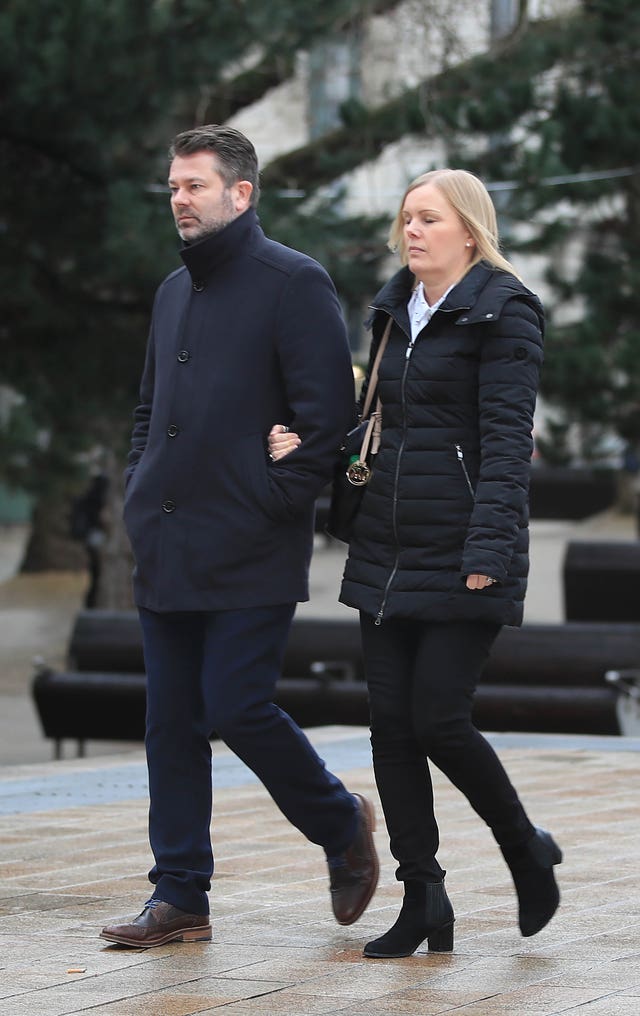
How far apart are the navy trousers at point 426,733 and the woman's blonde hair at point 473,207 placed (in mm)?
803

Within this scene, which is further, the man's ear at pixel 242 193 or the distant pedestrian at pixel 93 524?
the distant pedestrian at pixel 93 524

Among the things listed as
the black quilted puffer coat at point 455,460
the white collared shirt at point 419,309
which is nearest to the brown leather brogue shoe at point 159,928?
the black quilted puffer coat at point 455,460

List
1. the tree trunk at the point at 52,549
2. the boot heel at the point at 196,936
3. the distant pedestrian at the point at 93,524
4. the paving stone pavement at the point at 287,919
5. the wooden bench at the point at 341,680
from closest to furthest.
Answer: the paving stone pavement at the point at 287,919, the boot heel at the point at 196,936, the wooden bench at the point at 341,680, the distant pedestrian at the point at 93,524, the tree trunk at the point at 52,549

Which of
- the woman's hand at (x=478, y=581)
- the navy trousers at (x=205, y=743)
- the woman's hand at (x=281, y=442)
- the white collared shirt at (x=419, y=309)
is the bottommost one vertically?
the navy trousers at (x=205, y=743)

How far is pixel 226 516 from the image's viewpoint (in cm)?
448

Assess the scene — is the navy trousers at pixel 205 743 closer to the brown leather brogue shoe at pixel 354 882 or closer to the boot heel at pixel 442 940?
the brown leather brogue shoe at pixel 354 882

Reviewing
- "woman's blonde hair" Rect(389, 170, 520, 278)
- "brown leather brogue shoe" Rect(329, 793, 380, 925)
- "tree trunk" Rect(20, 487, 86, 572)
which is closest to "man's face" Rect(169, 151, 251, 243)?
"woman's blonde hair" Rect(389, 170, 520, 278)

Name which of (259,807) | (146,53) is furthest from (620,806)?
(146,53)

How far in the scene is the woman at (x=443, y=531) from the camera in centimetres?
426

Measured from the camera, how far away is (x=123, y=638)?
1195 cm

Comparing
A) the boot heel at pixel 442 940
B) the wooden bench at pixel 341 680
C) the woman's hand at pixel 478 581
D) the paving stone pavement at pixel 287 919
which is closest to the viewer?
the paving stone pavement at pixel 287 919

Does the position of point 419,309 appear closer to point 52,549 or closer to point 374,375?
point 374,375

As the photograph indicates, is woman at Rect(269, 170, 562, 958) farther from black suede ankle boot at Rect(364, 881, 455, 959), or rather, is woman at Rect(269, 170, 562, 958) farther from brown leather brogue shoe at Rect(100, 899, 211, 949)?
brown leather brogue shoe at Rect(100, 899, 211, 949)

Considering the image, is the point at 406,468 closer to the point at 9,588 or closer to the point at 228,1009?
the point at 228,1009
